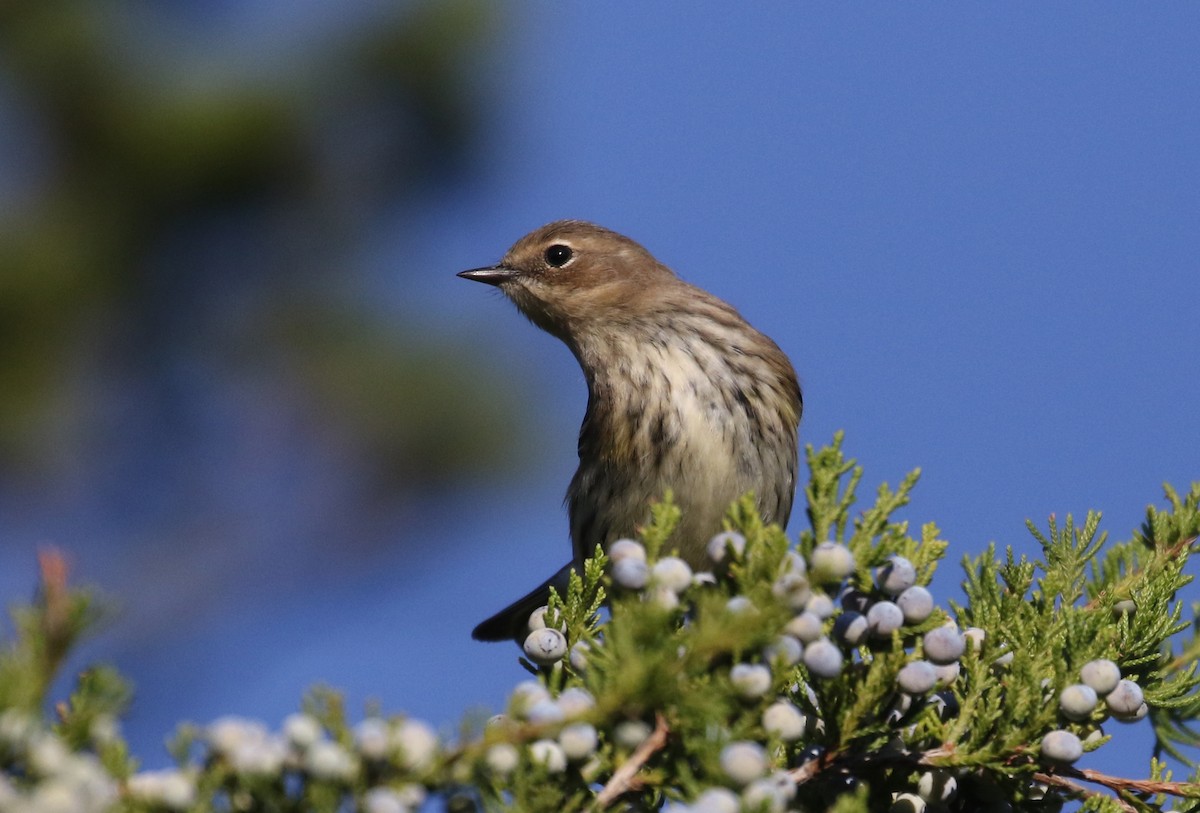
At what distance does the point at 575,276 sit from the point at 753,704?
3.83m

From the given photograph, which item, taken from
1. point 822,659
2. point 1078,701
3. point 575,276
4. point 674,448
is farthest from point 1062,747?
point 575,276

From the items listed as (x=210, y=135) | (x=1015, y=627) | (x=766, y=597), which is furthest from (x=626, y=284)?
(x=210, y=135)

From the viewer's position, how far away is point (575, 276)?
593 centimetres

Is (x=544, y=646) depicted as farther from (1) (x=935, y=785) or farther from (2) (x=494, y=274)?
(2) (x=494, y=274)

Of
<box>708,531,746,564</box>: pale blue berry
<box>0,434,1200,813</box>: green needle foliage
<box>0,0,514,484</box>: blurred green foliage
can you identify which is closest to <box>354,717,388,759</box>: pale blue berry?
<box>0,434,1200,813</box>: green needle foliage

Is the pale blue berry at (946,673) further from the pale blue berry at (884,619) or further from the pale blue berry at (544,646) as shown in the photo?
the pale blue berry at (544,646)

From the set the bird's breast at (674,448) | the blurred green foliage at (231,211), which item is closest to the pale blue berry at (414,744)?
the bird's breast at (674,448)

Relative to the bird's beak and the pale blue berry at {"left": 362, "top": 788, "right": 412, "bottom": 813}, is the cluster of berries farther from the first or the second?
the bird's beak

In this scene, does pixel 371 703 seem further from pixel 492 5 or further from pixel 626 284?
pixel 492 5

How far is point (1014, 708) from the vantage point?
2582mm

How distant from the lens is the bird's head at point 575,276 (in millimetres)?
5609

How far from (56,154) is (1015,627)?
8.40 meters

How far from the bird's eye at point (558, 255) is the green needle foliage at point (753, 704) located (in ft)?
10.2

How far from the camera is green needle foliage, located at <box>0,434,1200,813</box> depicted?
193cm
